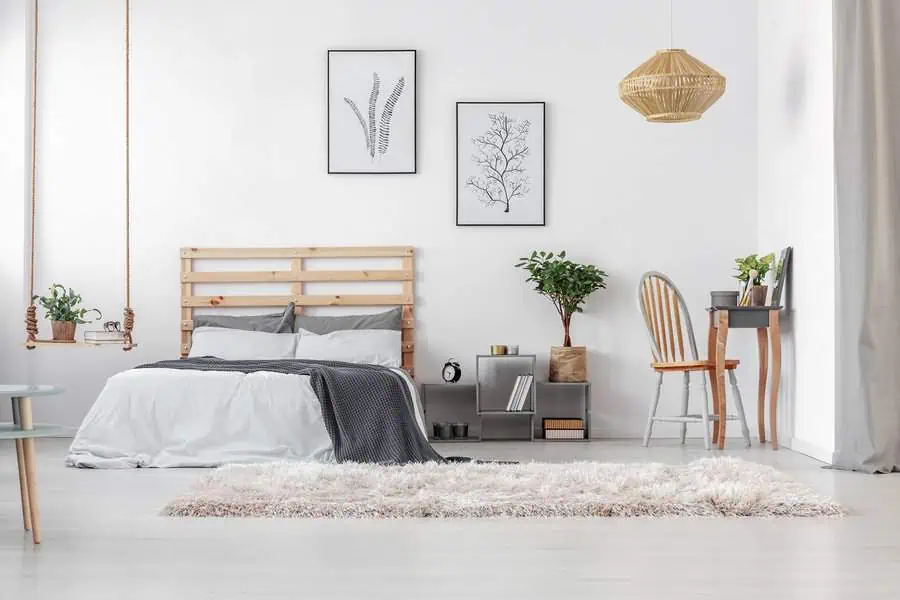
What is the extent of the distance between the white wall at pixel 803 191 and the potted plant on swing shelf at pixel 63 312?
4.11 metres

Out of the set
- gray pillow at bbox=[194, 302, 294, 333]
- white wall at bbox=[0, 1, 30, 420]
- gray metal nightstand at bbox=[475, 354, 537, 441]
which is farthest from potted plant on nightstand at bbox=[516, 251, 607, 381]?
white wall at bbox=[0, 1, 30, 420]

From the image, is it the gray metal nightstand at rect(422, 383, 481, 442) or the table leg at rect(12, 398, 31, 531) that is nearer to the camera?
the table leg at rect(12, 398, 31, 531)

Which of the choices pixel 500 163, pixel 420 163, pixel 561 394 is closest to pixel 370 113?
pixel 420 163

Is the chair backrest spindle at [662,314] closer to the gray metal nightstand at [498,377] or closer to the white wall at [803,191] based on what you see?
the white wall at [803,191]

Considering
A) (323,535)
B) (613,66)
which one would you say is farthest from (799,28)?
(323,535)

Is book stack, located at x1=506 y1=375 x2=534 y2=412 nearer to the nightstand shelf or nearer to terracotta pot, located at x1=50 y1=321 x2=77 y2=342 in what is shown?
the nightstand shelf

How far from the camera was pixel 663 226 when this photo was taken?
703cm

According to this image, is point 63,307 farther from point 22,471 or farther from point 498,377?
point 22,471

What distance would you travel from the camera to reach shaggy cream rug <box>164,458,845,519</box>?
3.91m

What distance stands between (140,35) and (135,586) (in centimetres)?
501

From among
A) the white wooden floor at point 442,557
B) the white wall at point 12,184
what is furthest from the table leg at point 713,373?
the white wall at point 12,184

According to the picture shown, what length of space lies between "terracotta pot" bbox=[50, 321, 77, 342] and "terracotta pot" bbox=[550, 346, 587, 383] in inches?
113

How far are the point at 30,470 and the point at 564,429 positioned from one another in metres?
3.87

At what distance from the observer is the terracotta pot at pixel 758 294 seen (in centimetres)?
627
